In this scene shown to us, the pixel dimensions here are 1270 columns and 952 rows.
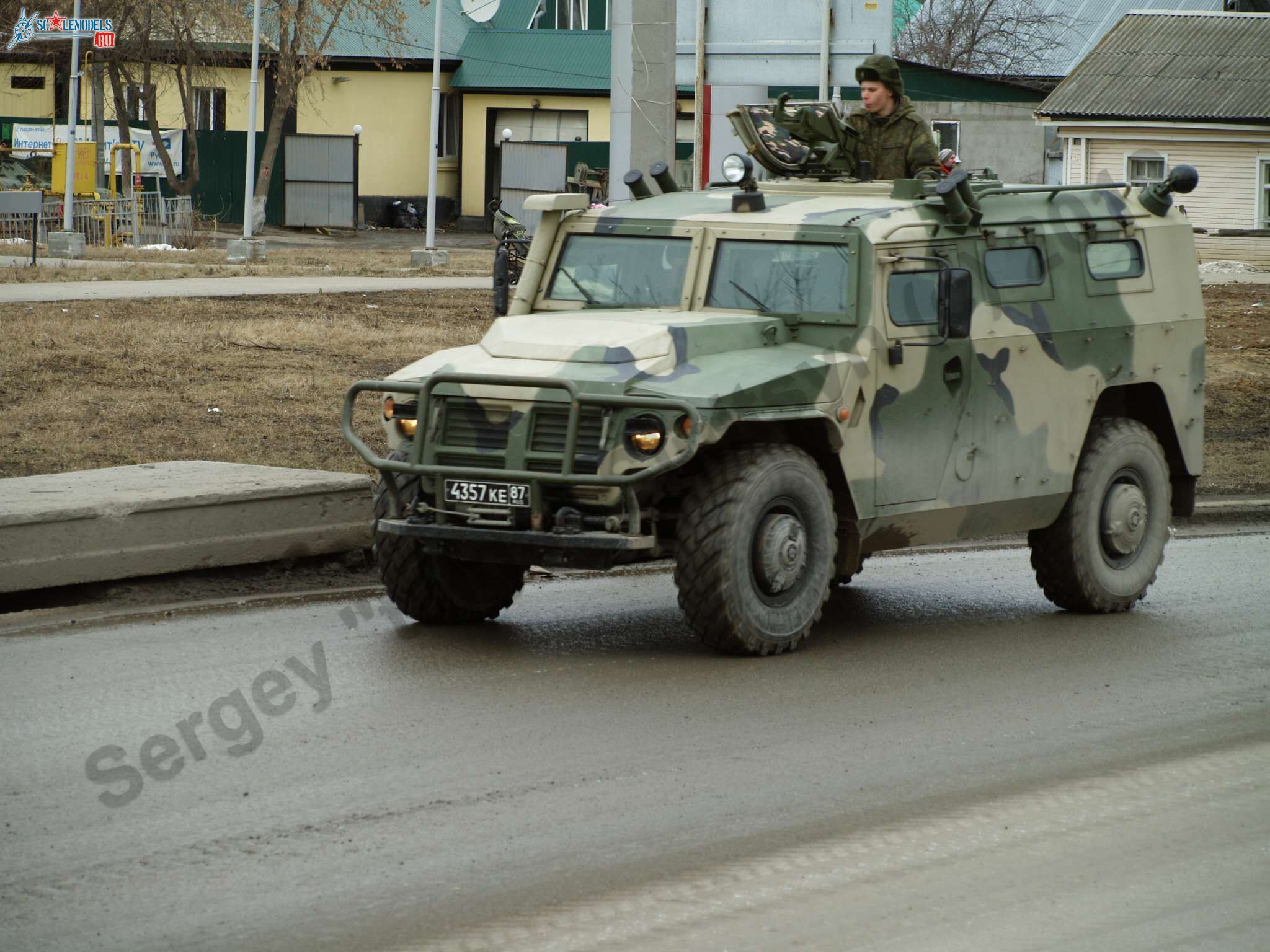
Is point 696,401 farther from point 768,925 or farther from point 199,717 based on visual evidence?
point 768,925

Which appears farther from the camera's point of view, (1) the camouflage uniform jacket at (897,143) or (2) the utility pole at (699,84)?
(2) the utility pole at (699,84)

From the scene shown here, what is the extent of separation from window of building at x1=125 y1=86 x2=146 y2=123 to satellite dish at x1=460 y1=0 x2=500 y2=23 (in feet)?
27.0

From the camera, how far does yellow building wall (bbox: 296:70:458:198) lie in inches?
1890

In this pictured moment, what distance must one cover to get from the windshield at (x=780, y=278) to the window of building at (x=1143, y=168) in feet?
107

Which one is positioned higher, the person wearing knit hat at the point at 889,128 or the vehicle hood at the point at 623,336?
the person wearing knit hat at the point at 889,128

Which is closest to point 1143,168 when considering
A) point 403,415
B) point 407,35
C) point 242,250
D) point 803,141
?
point 407,35

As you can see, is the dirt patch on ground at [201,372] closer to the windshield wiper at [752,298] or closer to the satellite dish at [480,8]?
the windshield wiper at [752,298]

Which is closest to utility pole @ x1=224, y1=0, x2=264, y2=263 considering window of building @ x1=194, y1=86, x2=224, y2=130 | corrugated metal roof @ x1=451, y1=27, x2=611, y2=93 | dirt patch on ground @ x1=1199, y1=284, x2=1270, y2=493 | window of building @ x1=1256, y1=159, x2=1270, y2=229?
dirt patch on ground @ x1=1199, y1=284, x2=1270, y2=493

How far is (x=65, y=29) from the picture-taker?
29.0 m

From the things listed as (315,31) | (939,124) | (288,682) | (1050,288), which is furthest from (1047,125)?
(288,682)

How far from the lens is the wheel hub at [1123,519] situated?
9672 millimetres

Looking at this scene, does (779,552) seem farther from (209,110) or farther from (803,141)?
(209,110)

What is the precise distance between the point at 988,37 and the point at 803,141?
48387 millimetres

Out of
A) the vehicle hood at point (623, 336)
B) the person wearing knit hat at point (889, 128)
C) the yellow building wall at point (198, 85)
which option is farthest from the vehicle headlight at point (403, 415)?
the yellow building wall at point (198, 85)
